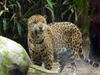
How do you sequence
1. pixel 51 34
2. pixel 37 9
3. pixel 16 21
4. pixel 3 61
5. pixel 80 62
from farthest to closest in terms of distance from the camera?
1. pixel 37 9
2. pixel 16 21
3. pixel 80 62
4. pixel 51 34
5. pixel 3 61

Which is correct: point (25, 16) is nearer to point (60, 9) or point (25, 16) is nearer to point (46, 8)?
point (46, 8)

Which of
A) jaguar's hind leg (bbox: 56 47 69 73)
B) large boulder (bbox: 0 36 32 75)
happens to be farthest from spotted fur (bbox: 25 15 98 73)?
large boulder (bbox: 0 36 32 75)

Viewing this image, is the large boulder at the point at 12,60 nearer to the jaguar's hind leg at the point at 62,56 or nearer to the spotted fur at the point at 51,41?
the spotted fur at the point at 51,41

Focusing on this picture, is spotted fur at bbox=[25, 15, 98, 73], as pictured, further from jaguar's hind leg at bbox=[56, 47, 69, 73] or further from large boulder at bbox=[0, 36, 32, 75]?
large boulder at bbox=[0, 36, 32, 75]

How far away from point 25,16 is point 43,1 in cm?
78

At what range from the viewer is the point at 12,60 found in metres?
3.06

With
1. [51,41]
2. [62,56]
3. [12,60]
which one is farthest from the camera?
[62,56]

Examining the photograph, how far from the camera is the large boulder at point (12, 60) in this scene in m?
3.03

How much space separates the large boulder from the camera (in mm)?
3025

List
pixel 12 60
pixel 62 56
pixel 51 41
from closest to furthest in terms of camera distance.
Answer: pixel 12 60 < pixel 51 41 < pixel 62 56

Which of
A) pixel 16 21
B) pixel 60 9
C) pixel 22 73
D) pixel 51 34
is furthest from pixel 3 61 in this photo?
pixel 60 9

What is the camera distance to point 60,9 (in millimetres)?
6352

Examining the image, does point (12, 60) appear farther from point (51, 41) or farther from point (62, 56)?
point (62, 56)

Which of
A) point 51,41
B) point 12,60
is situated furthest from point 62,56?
point 12,60
